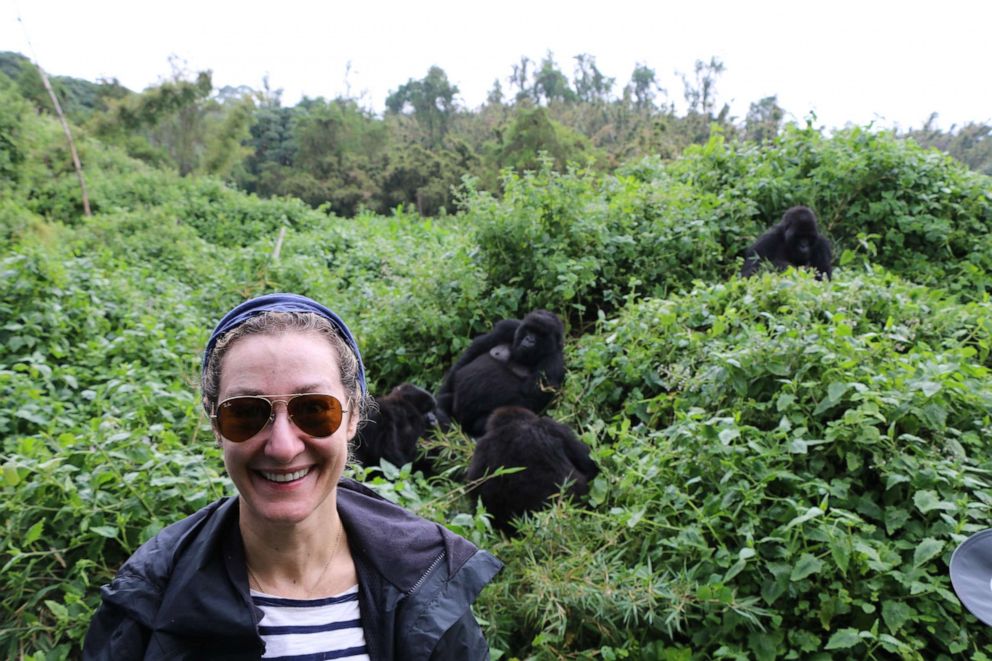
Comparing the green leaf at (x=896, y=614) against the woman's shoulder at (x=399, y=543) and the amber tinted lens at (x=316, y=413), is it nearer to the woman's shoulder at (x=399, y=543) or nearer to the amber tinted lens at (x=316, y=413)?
the woman's shoulder at (x=399, y=543)

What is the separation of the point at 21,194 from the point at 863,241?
1441 cm

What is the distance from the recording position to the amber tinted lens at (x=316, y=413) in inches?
59.2

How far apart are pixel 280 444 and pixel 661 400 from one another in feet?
10.2

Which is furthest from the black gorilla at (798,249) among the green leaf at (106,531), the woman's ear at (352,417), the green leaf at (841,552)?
the woman's ear at (352,417)

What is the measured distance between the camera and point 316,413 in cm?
152

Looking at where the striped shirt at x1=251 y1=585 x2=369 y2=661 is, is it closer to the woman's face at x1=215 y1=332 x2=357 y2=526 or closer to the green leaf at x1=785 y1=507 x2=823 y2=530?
the woman's face at x1=215 y1=332 x2=357 y2=526

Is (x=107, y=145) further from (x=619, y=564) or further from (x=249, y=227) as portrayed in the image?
(x=619, y=564)

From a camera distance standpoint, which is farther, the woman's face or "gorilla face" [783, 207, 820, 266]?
"gorilla face" [783, 207, 820, 266]

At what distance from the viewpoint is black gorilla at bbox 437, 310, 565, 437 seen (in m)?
5.17

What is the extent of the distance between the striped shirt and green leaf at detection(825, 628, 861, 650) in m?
1.86

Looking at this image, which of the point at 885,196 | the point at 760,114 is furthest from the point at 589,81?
the point at 885,196

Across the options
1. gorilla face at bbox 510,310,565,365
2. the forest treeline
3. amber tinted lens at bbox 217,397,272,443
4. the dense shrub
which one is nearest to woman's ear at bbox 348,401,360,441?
amber tinted lens at bbox 217,397,272,443

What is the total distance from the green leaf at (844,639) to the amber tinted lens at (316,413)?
6.67ft

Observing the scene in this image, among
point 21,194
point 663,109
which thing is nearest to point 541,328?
point 21,194
